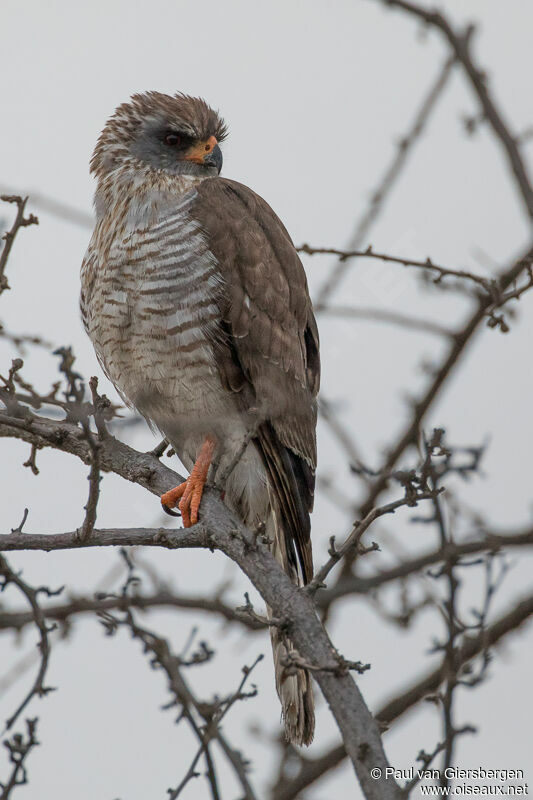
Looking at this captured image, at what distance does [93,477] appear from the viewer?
9.55 feet

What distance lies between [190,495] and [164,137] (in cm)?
201

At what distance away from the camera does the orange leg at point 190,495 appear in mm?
3881

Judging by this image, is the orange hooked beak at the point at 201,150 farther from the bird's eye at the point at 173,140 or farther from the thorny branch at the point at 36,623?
the thorny branch at the point at 36,623

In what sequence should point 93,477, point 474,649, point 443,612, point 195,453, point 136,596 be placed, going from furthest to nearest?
point 195,453
point 136,596
point 474,649
point 93,477
point 443,612

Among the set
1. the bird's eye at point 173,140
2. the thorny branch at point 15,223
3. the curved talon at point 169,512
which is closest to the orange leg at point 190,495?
the curved talon at point 169,512

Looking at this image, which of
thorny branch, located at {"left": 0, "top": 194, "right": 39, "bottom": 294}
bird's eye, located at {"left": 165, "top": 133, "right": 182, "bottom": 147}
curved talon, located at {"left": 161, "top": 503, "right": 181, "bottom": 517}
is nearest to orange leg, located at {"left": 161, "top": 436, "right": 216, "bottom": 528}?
curved talon, located at {"left": 161, "top": 503, "right": 181, "bottom": 517}

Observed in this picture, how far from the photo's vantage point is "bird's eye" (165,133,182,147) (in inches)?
202

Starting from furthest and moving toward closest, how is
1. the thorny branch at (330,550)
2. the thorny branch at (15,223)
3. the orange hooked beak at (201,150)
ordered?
the orange hooked beak at (201,150) < the thorny branch at (15,223) < the thorny branch at (330,550)

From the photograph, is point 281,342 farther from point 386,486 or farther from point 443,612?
point 443,612

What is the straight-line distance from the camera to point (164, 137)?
5.13 meters

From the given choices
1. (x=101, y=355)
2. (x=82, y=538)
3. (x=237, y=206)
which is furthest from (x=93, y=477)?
(x=237, y=206)

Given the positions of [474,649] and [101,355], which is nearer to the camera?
[474,649]

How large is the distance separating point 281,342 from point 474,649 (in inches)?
61.3

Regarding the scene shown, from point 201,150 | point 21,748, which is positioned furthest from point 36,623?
point 201,150
